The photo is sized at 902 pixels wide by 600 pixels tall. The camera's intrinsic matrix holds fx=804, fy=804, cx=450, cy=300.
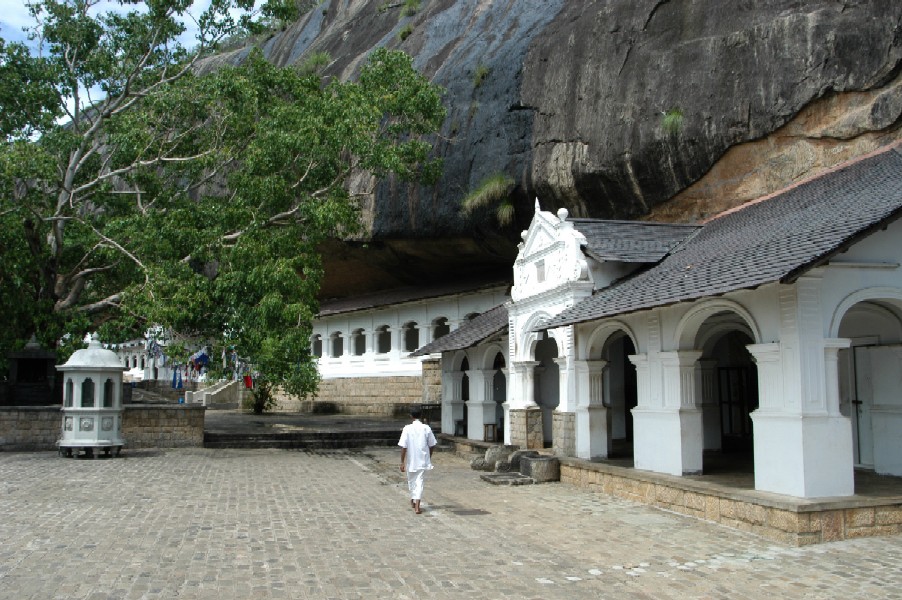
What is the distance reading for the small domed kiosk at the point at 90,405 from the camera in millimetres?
17516

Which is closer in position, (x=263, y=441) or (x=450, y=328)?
(x=263, y=441)

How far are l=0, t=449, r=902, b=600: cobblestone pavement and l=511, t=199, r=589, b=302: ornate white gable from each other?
12.7 ft

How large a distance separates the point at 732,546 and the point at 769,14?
1315 cm

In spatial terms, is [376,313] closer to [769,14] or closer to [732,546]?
[769,14]

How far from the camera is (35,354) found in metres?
20.5

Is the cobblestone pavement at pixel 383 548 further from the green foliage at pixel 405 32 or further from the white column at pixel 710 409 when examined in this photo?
the green foliage at pixel 405 32

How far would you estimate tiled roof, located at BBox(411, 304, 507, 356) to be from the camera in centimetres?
1818

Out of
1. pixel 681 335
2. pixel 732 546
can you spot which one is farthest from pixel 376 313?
pixel 732 546

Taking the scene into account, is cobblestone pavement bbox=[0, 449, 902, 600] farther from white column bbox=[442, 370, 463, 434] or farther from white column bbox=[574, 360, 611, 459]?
white column bbox=[442, 370, 463, 434]

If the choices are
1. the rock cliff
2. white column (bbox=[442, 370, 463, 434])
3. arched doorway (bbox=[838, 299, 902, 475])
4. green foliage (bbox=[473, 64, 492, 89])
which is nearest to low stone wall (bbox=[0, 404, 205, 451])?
white column (bbox=[442, 370, 463, 434])

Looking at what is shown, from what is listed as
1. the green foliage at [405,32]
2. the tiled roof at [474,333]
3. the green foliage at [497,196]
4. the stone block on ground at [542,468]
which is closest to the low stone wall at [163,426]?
the tiled roof at [474,333]

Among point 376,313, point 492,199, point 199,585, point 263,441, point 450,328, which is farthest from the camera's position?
point 376,313

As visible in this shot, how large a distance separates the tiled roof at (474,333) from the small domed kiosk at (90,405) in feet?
24.4

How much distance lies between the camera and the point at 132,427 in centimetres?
1978
